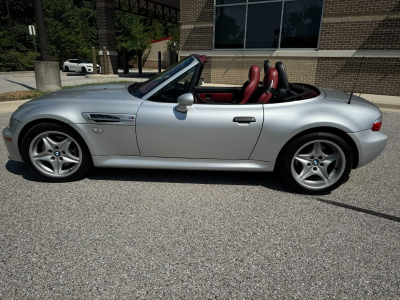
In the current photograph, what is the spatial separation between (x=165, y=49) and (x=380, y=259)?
4840 cm

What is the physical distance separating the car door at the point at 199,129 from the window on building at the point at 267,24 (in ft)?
32.8

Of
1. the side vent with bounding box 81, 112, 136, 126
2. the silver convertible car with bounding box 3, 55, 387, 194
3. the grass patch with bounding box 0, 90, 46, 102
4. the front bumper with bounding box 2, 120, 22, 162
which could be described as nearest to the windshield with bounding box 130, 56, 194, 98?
the silver convertible car with bounding box 3, 55, 387, 194

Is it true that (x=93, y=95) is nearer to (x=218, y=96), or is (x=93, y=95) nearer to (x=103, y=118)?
(x=103, y=118)

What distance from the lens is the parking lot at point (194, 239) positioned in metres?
1.91

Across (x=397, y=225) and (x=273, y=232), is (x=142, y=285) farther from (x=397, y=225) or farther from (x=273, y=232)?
(x=397, y=225)

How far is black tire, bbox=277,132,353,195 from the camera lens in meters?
3.07

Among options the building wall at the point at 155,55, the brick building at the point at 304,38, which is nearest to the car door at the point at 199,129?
the brick building at the point at 304,38

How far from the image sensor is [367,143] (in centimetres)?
312

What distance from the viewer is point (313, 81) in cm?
1183

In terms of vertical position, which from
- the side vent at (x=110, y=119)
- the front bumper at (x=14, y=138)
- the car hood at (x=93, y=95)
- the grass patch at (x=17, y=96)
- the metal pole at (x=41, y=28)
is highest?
the metal pole at (x=41, y=28)

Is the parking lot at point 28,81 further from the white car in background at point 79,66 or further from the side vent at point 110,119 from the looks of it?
the side vent at point 110,119

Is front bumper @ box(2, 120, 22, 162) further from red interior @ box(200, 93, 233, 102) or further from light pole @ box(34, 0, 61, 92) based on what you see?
light pole @ box(34, 0, 61, 92)

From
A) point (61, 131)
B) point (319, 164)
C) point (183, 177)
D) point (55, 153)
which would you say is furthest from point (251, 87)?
point (55, 153)

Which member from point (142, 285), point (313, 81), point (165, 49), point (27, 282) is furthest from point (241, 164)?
point (165, 49)
